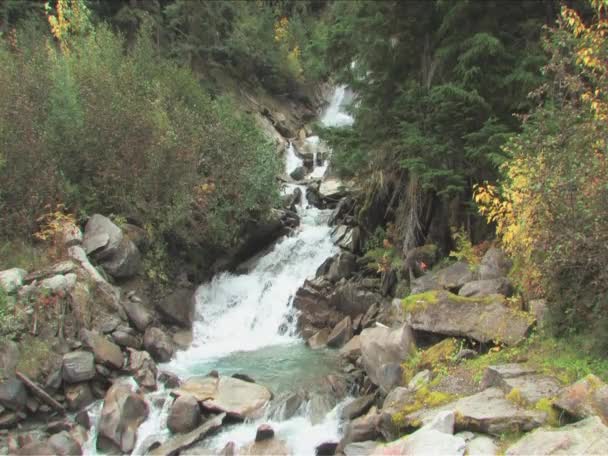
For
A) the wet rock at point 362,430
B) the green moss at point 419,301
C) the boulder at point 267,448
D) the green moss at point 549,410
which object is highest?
the green moss at point 419,301

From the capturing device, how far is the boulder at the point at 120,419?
29.5 ft

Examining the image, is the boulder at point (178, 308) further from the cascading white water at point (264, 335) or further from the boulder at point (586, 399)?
the boulder at point (586, 399)

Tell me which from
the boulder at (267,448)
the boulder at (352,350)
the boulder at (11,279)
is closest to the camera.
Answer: the boulder at (267,448)

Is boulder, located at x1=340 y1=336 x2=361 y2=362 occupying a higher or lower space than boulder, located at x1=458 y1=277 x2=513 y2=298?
lower

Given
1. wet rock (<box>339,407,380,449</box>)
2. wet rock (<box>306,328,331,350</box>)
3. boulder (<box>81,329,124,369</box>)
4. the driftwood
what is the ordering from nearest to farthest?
1. wet rock (<box>339,407,380,449</box>)
2. the driftwood
3. boulder (<box>81,329,124,369</box>)
4. wet rock (<box>306,328,331,350</box>)

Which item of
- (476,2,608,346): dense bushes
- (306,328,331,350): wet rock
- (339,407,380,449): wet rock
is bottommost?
(306,328,331,350): wet rock

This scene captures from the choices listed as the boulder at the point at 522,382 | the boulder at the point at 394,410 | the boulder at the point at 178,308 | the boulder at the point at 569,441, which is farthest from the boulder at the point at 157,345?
the boulder at the point at 569,441

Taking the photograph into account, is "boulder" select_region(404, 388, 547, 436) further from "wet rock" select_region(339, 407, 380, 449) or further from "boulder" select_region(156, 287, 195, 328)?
"boulder" select_region(156, 287, 195, 328)

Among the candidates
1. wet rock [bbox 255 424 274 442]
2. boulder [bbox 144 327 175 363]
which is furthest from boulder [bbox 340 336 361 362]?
boulder [bbox 144 327 175 363]

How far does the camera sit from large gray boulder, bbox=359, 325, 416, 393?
29.4ft

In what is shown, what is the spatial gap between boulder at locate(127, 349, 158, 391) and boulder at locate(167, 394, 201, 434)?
4.32 ft

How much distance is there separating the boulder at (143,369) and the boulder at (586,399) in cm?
738

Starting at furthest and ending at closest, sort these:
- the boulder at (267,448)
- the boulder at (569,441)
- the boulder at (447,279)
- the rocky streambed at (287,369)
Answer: the boulder at (447,279) → the boulder at (267,448) → the rocky streambed at (287,369) → the boulder at (569,441)

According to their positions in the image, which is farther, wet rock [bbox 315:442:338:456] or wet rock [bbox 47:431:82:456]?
wet rock [bbox 47:431:82:456]
